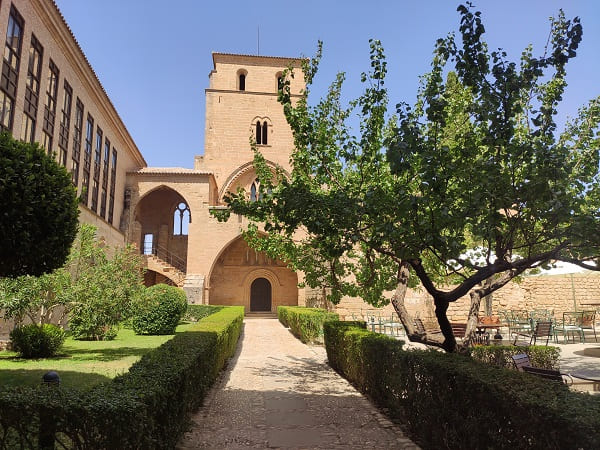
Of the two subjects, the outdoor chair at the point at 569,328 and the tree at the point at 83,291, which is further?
the outdoor chair at the point at 569,328

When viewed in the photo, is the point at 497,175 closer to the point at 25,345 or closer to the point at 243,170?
the point at 25,345

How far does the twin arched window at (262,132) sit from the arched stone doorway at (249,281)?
25.0 ft

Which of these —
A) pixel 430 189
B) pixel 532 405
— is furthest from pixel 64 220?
Result: pixel 532 405

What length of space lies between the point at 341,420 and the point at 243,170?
27.4m

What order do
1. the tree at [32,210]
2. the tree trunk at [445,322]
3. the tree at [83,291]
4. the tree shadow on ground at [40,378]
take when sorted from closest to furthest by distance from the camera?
1. the tree trunk at [445,322]
2. the tree at [32,210]
3. the tree shadow on ground at [40,378]
4. the tree at [83,291]

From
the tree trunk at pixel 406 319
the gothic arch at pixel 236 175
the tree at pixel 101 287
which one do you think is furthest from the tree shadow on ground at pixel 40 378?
the gothic arch at pixel 236 175

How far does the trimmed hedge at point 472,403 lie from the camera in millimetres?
2811

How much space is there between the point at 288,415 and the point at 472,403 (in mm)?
3009

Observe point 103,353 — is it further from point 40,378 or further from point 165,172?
point 165,172

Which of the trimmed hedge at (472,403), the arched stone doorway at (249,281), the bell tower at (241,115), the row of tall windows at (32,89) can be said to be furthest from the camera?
the bell tower at (241,115)

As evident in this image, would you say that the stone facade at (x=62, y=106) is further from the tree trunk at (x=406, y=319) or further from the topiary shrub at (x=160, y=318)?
the tree trunk at (x=406, y=319)

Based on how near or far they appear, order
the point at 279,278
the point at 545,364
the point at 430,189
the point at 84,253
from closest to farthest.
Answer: the point at 430,189
the point at 545,364
the point at 84,253
the point at 279,278

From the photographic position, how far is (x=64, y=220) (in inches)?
273

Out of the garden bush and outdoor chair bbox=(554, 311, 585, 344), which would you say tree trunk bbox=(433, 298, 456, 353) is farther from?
the garden bush
